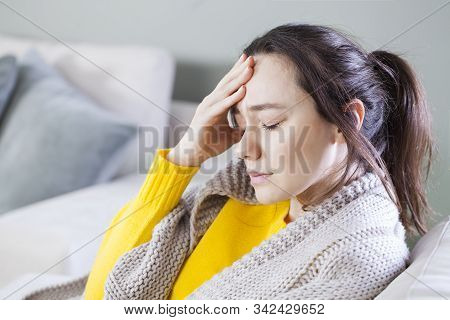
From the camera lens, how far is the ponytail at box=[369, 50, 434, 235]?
0.68m

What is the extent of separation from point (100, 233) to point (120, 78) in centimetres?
37

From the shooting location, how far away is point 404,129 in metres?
0.70

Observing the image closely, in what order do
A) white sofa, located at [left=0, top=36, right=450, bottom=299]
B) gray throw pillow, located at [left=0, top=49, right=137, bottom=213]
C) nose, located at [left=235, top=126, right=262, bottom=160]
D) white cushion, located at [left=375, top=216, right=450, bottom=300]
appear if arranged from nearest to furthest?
white cushion, located at [left=375, top=216, right=450, bottom=300] < nose, located at [left=235, top=126, right=262, bottom=160] < white sofa, located at [left=0, top=36, right=450, bottom=299] < gray throw pillow, located at [left=0, top=49, right=137, bottom=213]

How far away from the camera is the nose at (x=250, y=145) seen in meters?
0.65

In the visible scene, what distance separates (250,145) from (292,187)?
0.06 metres

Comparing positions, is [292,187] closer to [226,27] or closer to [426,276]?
[426,276]

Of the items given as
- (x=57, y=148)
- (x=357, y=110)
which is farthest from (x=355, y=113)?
(x=57, y=148)

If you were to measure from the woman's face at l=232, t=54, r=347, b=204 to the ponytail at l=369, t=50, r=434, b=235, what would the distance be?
8cm

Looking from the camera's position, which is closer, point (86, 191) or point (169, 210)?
point (169, 210)

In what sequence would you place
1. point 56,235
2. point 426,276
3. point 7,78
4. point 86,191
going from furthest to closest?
point 7,78 < point 86,191 < point 56,235 < point 426,276

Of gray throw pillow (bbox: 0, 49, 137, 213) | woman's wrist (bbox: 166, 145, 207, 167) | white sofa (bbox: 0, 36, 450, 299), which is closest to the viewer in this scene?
woman's wrist (bbox: 166, 145, 207, 167)

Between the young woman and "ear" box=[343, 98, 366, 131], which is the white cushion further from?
"ear" box=[343, 98, 366, 131]

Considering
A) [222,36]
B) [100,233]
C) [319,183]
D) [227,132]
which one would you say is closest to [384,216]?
[319,183]

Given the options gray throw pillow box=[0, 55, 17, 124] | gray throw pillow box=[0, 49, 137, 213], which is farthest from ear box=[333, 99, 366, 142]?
gray throw pillow box=[0, 55, 17, 124]
